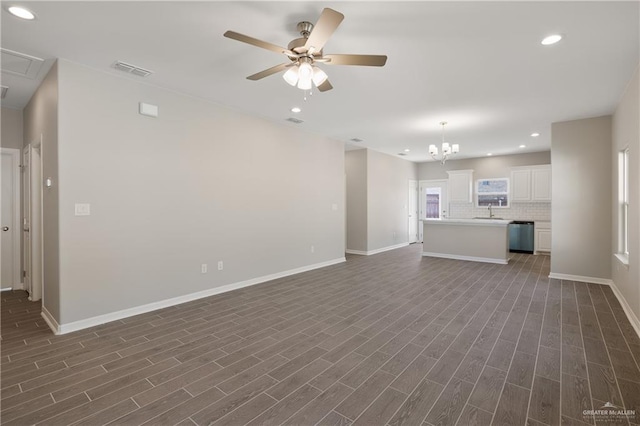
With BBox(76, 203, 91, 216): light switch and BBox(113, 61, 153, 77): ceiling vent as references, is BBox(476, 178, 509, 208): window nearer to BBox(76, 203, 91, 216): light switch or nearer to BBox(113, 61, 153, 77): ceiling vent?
BBox(113, 61, 153, 77): ceiling vent

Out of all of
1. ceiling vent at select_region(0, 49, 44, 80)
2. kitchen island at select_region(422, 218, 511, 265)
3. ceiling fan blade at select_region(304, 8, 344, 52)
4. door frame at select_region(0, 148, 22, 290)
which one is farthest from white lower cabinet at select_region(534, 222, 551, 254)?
door frame at select_region(0, 148, 22, 290)

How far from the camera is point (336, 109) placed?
15.6 feet

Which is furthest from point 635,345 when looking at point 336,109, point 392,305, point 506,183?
point 506,183

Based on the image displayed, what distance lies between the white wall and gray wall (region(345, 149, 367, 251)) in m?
6.23

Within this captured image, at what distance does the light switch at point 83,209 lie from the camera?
3.21 meters

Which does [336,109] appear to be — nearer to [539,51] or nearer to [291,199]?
[291,199]

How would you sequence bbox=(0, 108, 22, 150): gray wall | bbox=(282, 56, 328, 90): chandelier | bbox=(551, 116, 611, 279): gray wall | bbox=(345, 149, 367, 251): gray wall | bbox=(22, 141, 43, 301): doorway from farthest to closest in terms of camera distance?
bbox=(345, 149, 367, 251): gray wall, bbox=(551, 116, 611, 279): gray wall, bbox=(0, 108, 22, 150): gray wall, bbox=(22, 141, 43, 301): doorway, bbox=(282, 56, 328, 90): chandelier

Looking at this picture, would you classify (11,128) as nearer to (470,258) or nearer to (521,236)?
(470,258)

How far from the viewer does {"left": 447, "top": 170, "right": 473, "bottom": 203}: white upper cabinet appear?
31.2 feet

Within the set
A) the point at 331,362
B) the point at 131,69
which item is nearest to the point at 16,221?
the point at 131,69

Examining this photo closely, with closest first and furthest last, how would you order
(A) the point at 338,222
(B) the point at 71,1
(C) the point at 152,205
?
(B) the point at 71,1 → (C) the point at 152,205 → (A) the point at 338,222

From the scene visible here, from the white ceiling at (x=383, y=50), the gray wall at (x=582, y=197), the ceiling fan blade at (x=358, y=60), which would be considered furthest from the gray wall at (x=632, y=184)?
the ceiling fan blade at (x=358, y=60)

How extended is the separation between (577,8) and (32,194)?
20.3 feet

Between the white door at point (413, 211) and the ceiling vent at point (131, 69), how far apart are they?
336 inches
